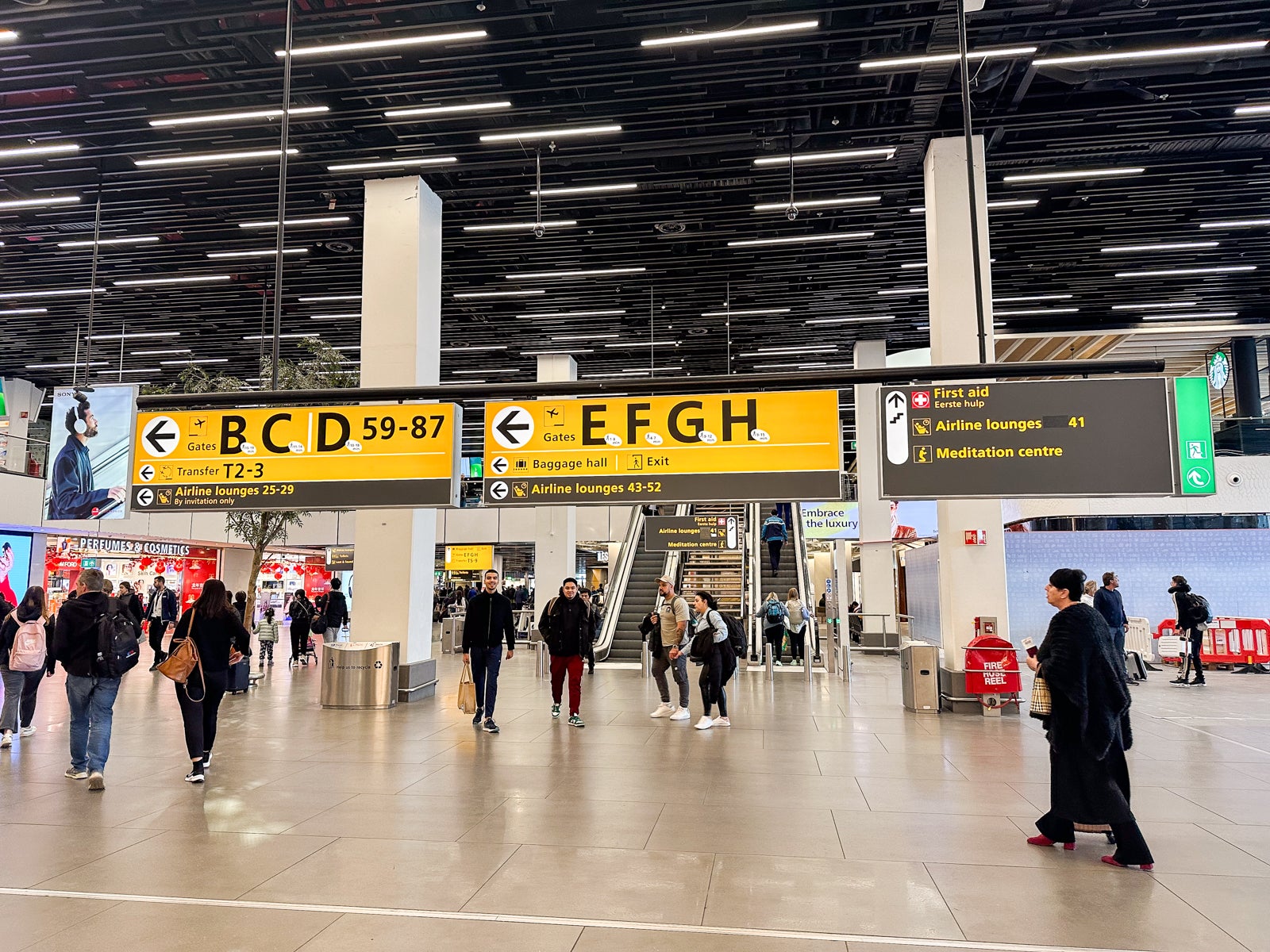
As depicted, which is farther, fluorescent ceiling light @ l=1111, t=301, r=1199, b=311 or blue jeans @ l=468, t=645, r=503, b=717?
fluorescent ceiling light @ l=1111, t=301, r=1199, b=311

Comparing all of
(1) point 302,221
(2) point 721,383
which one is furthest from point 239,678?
(2) point 721,383

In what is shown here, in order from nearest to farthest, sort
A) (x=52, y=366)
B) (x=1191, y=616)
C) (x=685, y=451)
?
(x=685, y=451)
(x=1191, y=616)
(x=52, y=366)

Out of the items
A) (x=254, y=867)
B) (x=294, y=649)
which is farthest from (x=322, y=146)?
(x=294, y=649)

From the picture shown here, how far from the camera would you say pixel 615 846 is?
15.8 ft

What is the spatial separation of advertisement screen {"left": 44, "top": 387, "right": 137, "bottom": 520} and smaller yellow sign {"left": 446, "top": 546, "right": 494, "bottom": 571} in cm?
1875

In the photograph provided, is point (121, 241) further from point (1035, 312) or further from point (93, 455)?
point (1035, 312)

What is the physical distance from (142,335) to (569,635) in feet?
47.3

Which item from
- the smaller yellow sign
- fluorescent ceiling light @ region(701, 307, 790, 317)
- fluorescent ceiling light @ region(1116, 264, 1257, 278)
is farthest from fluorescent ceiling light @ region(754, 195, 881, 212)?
the smaller yellow sign

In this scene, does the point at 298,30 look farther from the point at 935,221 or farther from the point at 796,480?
the point at 935,221

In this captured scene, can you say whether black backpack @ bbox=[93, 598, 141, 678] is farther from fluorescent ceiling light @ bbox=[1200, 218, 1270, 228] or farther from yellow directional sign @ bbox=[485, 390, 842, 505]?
fluorescent ceiling light @ bbox=[1200, 218, 1270, 228]

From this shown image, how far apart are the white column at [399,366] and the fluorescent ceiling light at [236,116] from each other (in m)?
2.00

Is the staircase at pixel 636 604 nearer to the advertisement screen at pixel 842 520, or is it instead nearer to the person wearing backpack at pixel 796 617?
the person wearing backpack at pixel 796 617

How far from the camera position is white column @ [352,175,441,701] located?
10.9m

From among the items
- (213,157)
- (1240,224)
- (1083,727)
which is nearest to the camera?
(1083,727)
